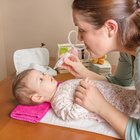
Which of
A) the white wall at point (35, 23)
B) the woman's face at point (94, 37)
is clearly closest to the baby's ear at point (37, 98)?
the woman's face at point (94, 37)

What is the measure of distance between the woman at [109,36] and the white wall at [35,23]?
70cm

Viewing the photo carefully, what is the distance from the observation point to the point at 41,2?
5.18ft

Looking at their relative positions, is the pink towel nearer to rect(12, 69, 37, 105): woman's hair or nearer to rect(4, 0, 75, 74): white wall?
rect(12, 69, 37, 105): woman's hair

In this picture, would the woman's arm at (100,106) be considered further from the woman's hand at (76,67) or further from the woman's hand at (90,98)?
the woman's hand at (76,67)

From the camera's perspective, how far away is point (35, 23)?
5.42ft

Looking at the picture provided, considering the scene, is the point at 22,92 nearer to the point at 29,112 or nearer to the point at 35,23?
the point at 29,112

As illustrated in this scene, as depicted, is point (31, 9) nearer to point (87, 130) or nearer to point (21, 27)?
point (21, 27)

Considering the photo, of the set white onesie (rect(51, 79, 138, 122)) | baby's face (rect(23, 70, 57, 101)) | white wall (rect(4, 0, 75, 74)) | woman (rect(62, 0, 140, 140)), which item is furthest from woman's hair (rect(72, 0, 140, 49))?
white wall (rect(4, 0, 75, 74))

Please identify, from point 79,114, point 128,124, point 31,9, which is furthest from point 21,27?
point 128,124

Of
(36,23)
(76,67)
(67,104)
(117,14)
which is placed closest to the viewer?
(117,14)

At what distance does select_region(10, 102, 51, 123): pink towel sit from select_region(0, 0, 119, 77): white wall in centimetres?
74

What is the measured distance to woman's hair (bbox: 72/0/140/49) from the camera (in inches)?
31.4

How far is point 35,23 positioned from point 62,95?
82 cm

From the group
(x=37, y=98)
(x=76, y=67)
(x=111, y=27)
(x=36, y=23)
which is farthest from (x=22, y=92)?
(x=36, y=23)
